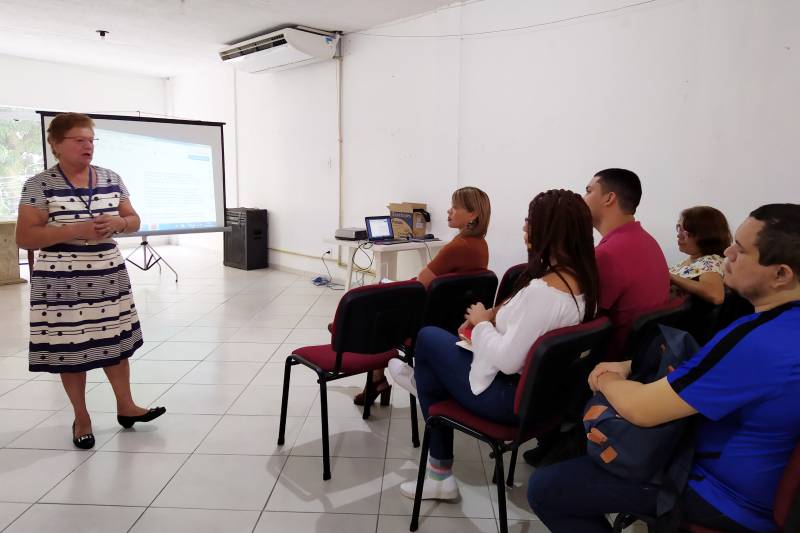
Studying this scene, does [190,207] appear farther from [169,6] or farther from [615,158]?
[615,158]

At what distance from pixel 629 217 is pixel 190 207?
15.7 feet

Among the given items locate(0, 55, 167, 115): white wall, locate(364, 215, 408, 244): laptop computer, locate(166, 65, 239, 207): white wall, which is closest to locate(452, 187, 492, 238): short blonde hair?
locate(364, 215, 408, 244): laptop computer

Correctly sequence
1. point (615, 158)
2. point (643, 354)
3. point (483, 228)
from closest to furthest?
point (643, 354)
point (483, 228)
point (615, 158)

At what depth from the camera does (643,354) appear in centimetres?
138

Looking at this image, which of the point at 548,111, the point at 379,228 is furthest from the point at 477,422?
the point at 379,228

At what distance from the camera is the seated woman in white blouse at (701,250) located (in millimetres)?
2270

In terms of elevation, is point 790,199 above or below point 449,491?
above

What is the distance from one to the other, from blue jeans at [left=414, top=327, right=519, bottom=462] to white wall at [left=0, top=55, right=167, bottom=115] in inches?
324

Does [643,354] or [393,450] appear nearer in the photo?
[643,354]

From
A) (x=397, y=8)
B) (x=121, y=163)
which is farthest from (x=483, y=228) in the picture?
(x=121, y=163)

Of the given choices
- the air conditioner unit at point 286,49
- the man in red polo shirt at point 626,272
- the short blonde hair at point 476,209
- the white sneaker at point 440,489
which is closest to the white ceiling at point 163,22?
the air conditioner unit at point 286,49

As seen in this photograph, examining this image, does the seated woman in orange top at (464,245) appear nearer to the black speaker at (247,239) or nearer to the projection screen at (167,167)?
the projection screen at (167,167)

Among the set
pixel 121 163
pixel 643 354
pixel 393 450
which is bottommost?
pixel 393 450

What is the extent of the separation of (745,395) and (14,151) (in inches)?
369
